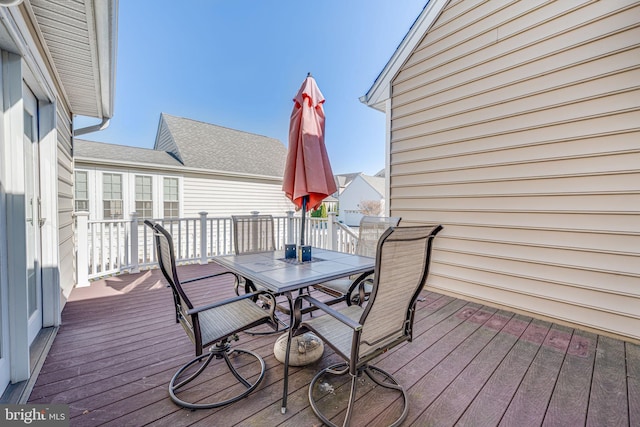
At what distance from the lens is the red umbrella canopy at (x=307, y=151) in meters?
2.29

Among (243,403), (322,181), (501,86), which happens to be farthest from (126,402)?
(501,86)

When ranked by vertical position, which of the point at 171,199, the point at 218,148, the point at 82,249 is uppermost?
the point at 218,148

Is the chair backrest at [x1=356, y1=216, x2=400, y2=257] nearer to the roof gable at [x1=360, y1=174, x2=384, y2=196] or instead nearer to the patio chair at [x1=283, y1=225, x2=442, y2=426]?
the patio chair at [x1=283, y1=225, x2=442, y2=426]

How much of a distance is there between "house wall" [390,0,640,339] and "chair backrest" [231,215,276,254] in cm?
229

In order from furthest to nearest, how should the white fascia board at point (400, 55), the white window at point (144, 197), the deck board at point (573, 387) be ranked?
the white window at point (144, 197), the white fascia board at point (400, 55), the deck board at point (573, 387)

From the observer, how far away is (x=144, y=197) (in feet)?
26.4

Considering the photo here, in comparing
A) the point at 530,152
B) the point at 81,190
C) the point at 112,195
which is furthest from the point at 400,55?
the point at 81,190

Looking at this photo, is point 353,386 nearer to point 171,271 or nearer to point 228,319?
point 228,319

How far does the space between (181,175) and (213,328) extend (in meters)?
8.10

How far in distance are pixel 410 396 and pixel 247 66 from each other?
1241 cm

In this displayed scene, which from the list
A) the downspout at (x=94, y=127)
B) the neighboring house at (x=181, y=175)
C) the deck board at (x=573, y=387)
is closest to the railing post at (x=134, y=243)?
the downspout at (x=94, y=127)

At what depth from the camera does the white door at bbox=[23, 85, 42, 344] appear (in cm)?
218

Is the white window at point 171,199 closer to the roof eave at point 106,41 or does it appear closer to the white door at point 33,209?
the roof eave at point 106,41

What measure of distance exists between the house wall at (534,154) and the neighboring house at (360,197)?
53.6 feet
